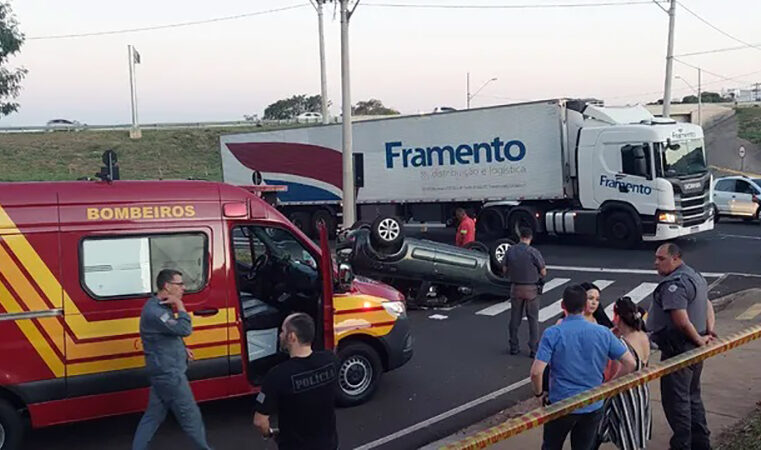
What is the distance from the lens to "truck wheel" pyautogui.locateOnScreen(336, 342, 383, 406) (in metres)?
7.60

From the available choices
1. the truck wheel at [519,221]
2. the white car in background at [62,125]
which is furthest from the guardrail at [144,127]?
the truck wheel at [519,221]

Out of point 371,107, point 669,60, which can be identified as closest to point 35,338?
point 669,60

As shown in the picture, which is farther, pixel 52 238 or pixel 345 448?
pixel 345 448

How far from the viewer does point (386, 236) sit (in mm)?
12539

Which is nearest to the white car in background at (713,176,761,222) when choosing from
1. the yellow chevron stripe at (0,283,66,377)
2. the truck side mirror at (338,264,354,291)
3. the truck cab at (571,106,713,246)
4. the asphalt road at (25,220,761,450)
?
the truck cab at (571,106,713,246)

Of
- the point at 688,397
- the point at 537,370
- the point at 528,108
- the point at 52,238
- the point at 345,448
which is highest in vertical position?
the point at 528,108

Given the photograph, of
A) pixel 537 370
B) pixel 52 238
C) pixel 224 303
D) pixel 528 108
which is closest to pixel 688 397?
pixel 537 370

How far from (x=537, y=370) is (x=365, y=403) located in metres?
3.30

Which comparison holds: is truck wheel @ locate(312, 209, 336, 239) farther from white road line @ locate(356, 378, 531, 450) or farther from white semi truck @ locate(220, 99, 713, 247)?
white road line @ locate(356, 378, 531, 450)

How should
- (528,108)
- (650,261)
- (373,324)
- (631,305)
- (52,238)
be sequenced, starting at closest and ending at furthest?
1. (631,305)
2. (52,238)
3. (373,324)
4. (650,261)
5. (528,108)

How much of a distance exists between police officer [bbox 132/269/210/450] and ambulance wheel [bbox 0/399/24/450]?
109 centimetres

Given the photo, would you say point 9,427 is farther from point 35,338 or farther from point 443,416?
point 443,416

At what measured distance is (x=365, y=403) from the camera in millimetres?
7824

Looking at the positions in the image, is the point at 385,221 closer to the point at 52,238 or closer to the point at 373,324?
the point at 373,324
